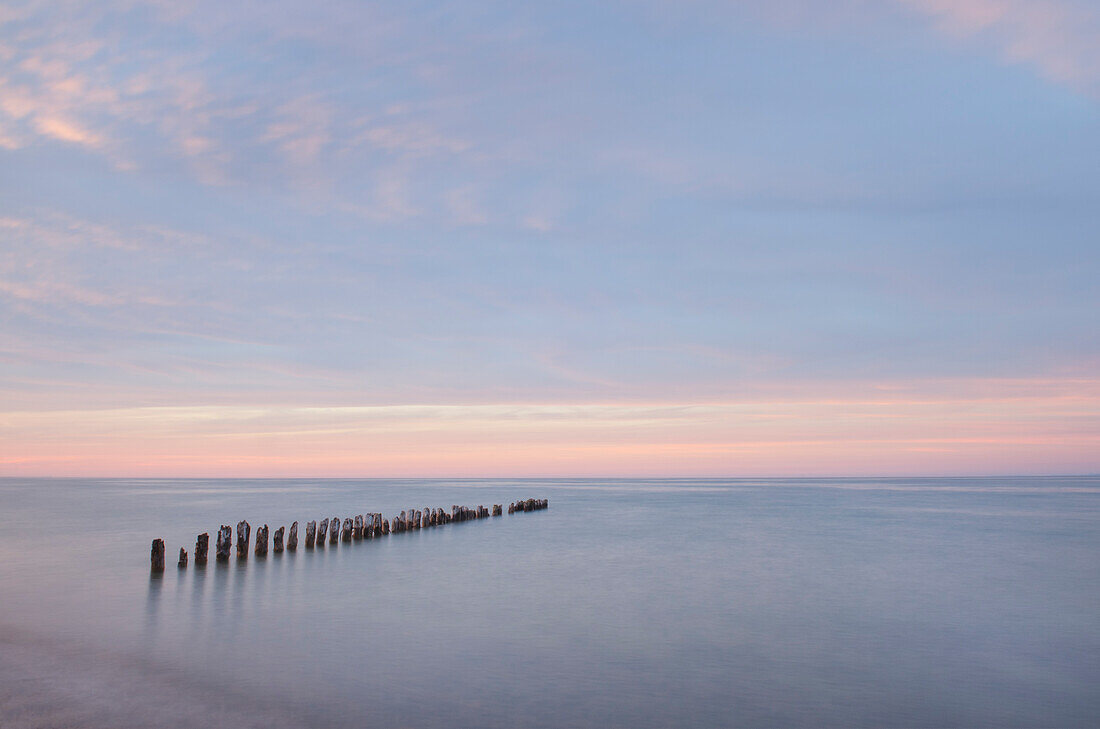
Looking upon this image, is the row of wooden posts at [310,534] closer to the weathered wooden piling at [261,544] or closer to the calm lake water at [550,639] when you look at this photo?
the weathered wooden piling at [261,544]

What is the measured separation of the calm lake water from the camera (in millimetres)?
8086

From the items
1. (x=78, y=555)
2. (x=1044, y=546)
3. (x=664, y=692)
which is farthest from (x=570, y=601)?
(x=1044, y=546)

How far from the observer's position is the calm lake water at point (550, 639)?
26.5 ft

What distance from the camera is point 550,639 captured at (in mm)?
11516

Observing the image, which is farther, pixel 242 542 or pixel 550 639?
pixel 242 542

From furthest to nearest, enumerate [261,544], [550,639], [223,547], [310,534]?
[310,534] → [261,544] → [223,547] → [550,639]

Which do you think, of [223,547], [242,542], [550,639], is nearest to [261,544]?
[242,542]

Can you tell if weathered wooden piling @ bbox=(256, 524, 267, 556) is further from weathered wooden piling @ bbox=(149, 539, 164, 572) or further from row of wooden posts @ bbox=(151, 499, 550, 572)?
weathered wooden piling @ bbox=(149, 539, 164, 572)

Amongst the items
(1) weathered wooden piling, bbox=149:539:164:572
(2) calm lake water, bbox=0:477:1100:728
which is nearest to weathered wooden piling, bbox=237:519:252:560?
(2) calm lake water, bbox=0:477:1100:728

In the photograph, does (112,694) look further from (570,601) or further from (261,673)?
(570,601)

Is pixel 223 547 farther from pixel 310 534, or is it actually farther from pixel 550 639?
pixel 550 639

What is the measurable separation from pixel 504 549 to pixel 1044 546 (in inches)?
759

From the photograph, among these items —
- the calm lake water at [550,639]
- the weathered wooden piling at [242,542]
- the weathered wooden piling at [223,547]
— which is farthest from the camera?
the weathered wooden piling at [242,542]

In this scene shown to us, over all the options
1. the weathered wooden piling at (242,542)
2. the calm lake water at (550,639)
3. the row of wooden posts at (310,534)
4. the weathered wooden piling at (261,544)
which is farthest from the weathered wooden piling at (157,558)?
the weathered wooden piling at (261,544)
